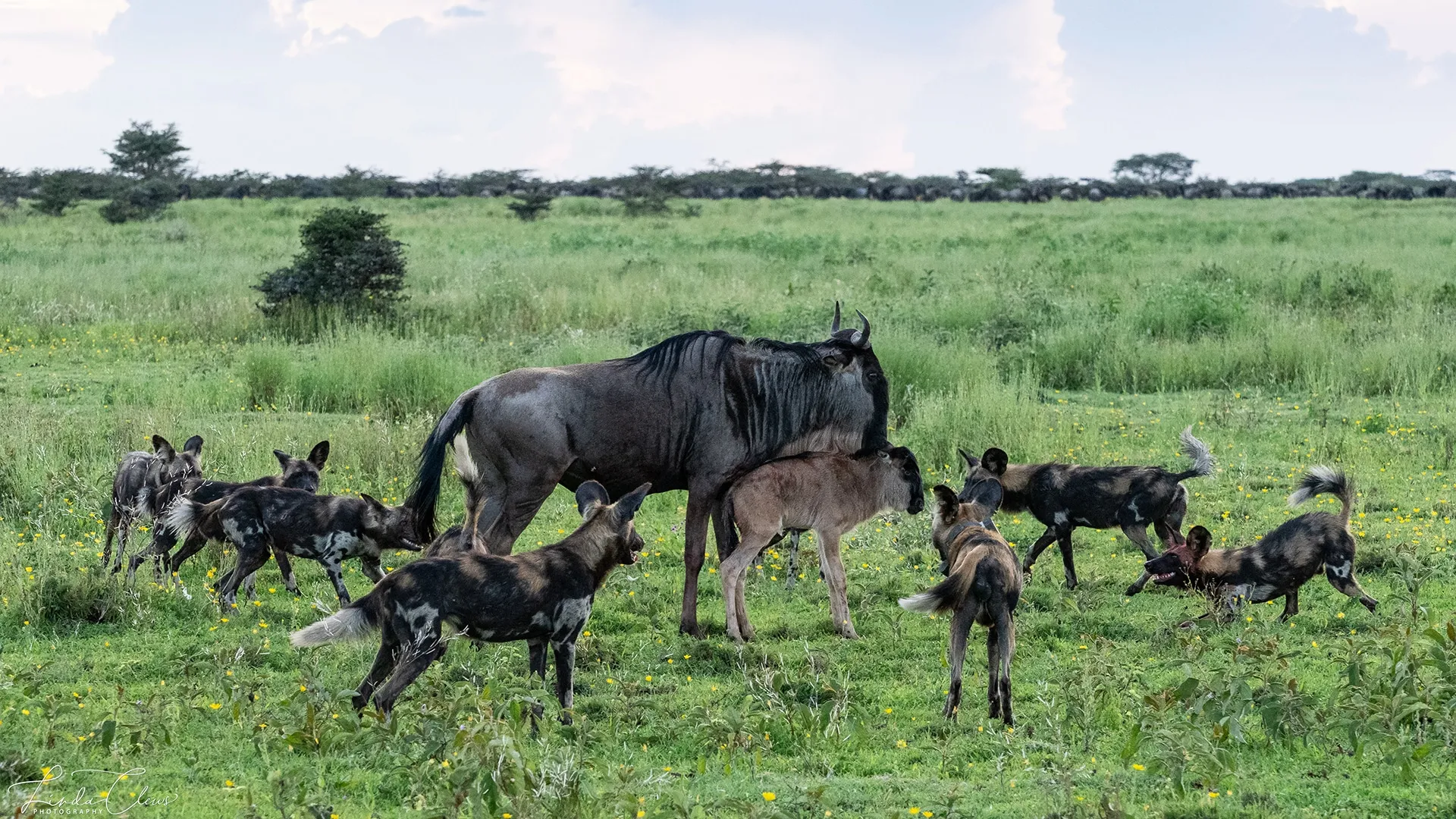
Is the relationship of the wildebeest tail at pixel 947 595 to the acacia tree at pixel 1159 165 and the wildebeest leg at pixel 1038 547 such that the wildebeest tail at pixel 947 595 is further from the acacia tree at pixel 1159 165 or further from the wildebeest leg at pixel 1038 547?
the acacia tree at pixel 1159 165

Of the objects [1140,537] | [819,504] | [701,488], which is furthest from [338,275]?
[1140,537]

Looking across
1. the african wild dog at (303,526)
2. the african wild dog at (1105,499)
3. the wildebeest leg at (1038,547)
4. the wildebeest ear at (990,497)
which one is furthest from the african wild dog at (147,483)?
the wildebeest leg at (1038,547)

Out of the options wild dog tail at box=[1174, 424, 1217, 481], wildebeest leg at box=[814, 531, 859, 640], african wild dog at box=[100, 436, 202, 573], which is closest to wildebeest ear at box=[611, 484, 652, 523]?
wildebeest leg at box=[814, 531, 859, 640]

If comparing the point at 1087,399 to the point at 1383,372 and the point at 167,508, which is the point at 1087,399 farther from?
the point at 167,508

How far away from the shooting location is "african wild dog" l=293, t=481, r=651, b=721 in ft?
20.9

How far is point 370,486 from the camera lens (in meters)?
12.0

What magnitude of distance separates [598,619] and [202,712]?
279cm

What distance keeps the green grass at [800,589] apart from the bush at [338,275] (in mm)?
532

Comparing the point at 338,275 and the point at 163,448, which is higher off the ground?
the point at 338,275

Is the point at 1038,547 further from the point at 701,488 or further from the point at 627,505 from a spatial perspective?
the point at 627,505

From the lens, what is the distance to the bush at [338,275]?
2041 centimetres

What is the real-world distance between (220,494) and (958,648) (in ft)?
17.7

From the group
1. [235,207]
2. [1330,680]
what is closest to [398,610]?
[1330,680]

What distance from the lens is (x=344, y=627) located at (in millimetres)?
6363
